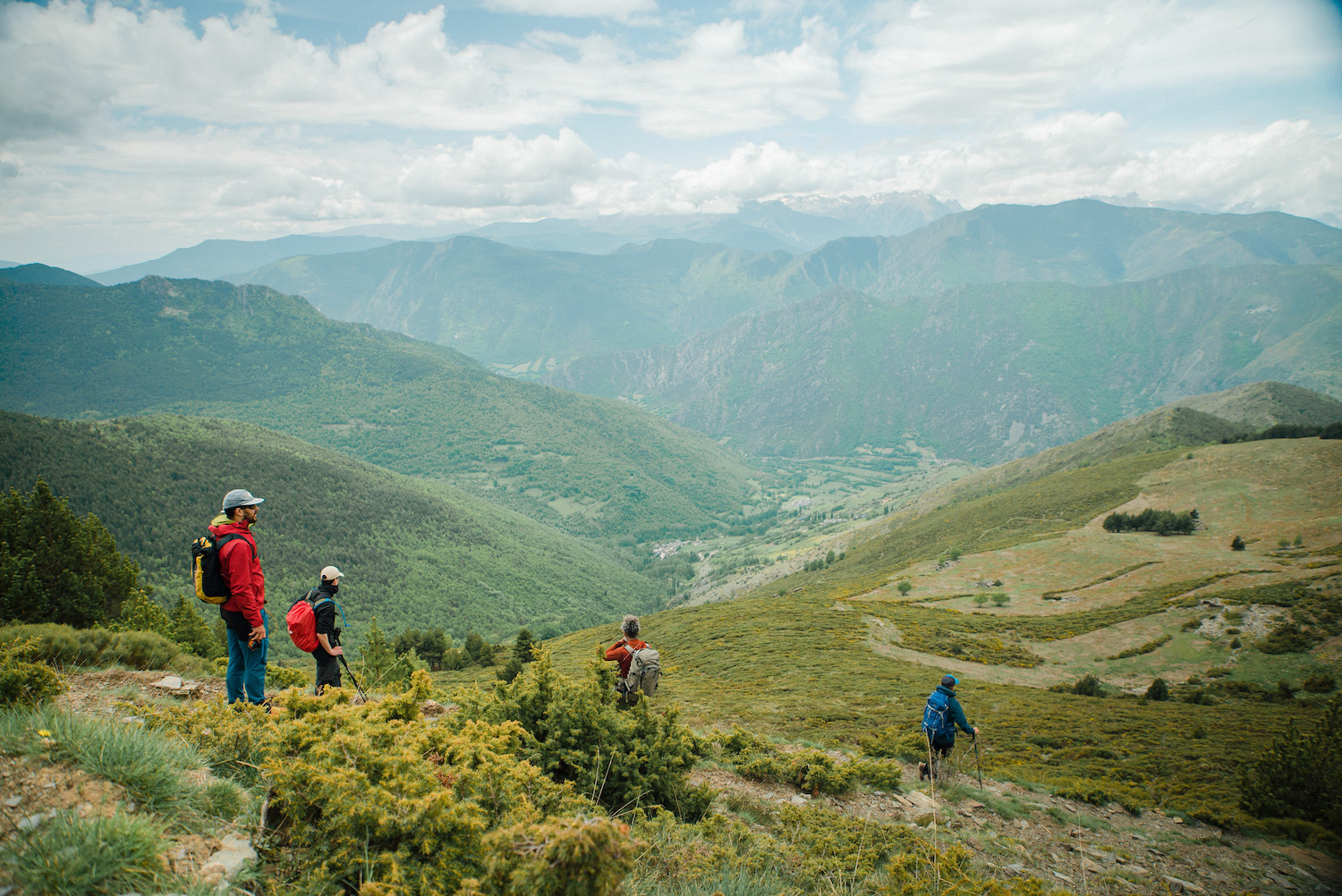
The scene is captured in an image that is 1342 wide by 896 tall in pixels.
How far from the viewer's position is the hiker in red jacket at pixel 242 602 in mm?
8484

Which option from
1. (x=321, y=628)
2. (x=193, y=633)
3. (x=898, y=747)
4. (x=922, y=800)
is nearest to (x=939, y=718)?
(x=922, y=800)

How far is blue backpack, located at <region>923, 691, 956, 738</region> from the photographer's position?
39.7 feet

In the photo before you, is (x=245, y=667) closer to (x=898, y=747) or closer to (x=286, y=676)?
(x=286, y=676)

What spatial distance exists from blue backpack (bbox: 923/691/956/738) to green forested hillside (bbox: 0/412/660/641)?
105764 millimetres

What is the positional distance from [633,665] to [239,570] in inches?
247

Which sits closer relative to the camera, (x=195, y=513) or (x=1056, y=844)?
(x=1056, y=844)

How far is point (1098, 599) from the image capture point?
137 ft

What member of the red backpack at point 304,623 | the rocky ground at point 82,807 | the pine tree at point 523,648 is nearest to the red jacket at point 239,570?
the red backpack at point 304,623

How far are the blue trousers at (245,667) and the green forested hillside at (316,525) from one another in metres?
103

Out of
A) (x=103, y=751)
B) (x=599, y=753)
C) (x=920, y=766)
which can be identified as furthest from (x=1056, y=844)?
(x=103, y=751)

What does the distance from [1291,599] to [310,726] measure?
4503 centimetres

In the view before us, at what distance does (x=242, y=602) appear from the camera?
8578 millimetres

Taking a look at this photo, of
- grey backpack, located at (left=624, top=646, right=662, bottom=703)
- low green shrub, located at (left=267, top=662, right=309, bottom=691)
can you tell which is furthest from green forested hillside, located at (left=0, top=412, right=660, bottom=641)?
grey backpack, located at (left=624, top=646, right=662, bottom=703)

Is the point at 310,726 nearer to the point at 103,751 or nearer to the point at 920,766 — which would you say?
the point at 103,751
